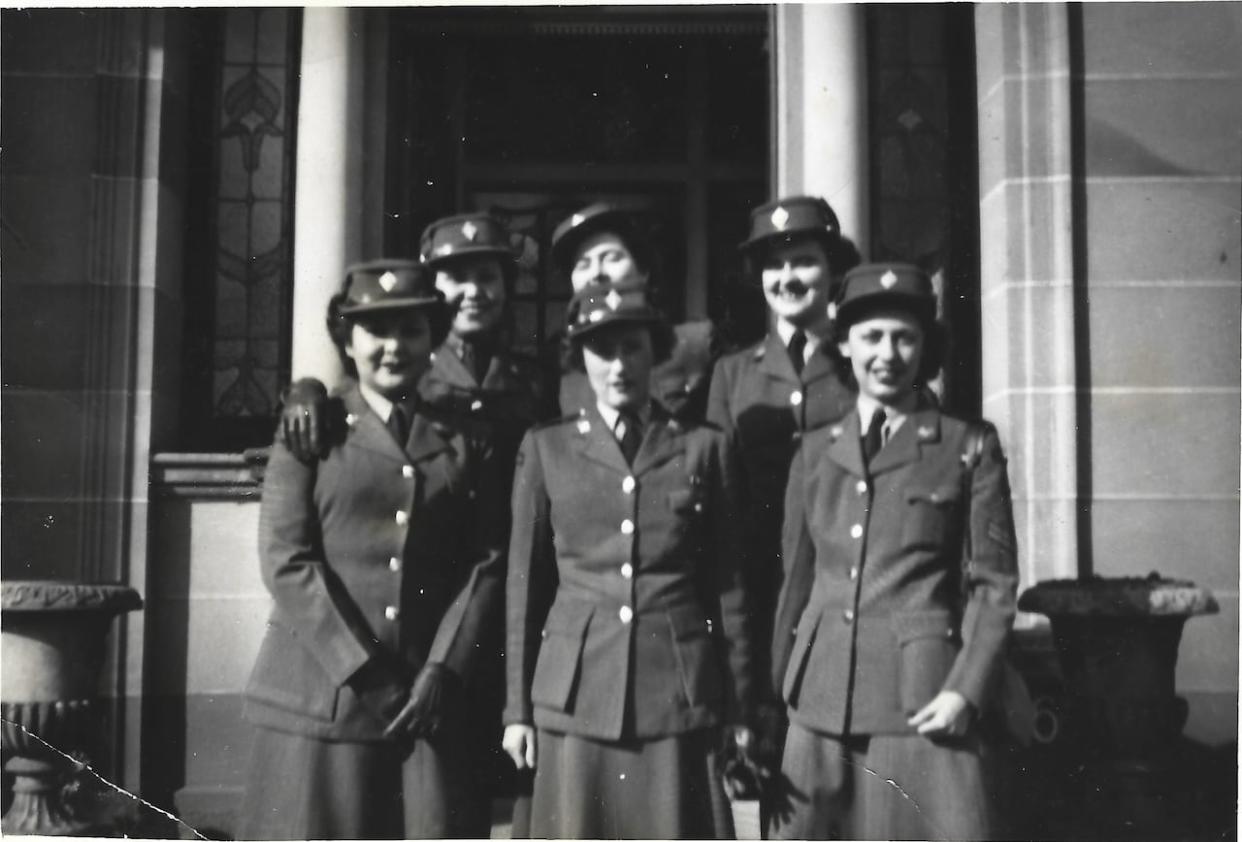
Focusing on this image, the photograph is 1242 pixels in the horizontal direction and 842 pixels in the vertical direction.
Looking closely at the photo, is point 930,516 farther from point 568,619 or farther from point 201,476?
point 201,476

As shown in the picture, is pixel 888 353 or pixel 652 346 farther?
pixel 652 346

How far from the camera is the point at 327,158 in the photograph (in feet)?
13.9

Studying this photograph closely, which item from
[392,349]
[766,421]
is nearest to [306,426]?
[392,349]

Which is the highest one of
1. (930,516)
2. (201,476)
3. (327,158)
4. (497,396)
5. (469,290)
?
(327,158)

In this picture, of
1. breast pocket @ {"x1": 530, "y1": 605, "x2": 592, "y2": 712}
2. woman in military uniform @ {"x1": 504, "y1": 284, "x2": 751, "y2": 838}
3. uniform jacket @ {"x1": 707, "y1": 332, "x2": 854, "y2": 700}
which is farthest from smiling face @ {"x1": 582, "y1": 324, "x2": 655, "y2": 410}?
breast pocket @ {"x1": 530, "y1": 605, "x2": 592, "y2": 712}

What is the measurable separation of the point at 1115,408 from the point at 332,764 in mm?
2580

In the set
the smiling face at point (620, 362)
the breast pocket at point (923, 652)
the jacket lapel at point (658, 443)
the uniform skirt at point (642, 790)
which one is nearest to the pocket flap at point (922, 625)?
the breast pocket at point (923, 652)

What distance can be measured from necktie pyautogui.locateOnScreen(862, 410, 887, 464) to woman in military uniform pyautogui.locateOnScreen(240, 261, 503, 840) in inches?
33.9

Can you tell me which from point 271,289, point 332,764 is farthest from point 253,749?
point 271,289

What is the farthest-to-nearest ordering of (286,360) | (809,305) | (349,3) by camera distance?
1. (286,360)
2. (349,3)
3. (809,305)

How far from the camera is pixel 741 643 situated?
282cm

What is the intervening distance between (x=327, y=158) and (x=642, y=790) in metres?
2.42

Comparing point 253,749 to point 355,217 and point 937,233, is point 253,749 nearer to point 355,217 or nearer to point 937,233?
point 355,217

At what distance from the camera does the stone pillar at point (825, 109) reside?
4.18 metres
